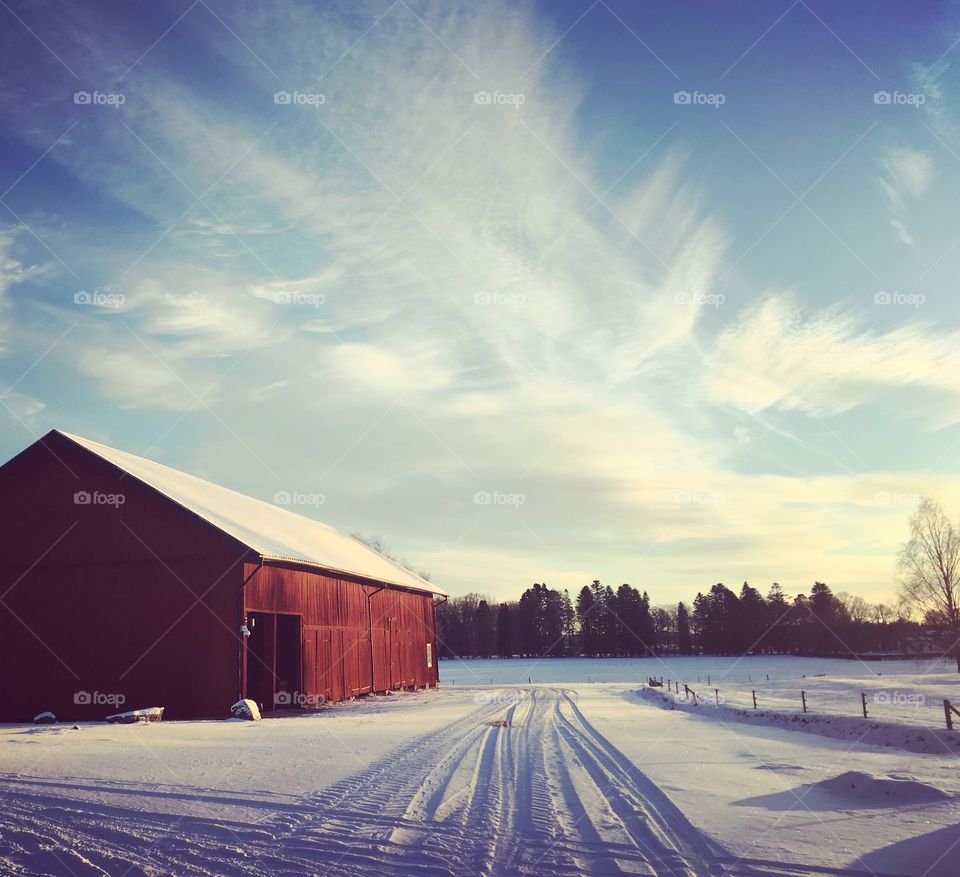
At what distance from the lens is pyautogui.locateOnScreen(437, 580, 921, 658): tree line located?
105562 mm

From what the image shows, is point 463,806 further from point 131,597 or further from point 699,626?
point 699,626

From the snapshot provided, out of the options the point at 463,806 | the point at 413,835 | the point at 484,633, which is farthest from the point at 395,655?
the point at 484,633

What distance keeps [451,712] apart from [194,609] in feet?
27.7

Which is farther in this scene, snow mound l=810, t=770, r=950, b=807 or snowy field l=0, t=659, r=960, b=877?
snow mound l=810, t=770, r=950, b=807

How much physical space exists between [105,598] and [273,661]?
5.53 m

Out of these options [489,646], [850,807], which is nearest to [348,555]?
[850,807]

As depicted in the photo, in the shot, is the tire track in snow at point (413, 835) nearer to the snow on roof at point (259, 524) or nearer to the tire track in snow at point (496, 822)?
the tire track in snow at point (496, 822)

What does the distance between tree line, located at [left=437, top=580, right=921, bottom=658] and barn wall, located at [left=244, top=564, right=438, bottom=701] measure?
248 feet

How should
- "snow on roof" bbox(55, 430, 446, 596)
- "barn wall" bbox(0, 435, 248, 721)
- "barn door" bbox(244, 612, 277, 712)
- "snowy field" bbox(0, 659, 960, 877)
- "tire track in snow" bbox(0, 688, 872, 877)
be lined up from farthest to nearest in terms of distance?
"snow on roof" bbox(55, 430, 446, 596)
"barn door" bbox(244, 612, 277, 712)
"barn wall" bbox(0, 435, 248, 721)
"snowy field" bbox(0, 659, 960, 877)
"tire track in snow" bbox(0, 688, 872, 877)

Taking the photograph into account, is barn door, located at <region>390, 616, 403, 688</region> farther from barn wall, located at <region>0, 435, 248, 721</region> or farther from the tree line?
the tree line

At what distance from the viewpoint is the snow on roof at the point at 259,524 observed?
21906 millimetres

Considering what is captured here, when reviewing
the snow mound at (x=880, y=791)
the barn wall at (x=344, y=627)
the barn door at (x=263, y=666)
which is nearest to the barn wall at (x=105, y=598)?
the barn wall at (x=344, y=627)

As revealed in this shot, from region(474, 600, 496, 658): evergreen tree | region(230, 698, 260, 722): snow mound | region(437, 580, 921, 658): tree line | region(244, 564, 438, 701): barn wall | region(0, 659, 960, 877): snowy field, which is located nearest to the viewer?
region(0, 659, 960, 877): snowy field

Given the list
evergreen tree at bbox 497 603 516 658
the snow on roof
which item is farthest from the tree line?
the snow on roof
